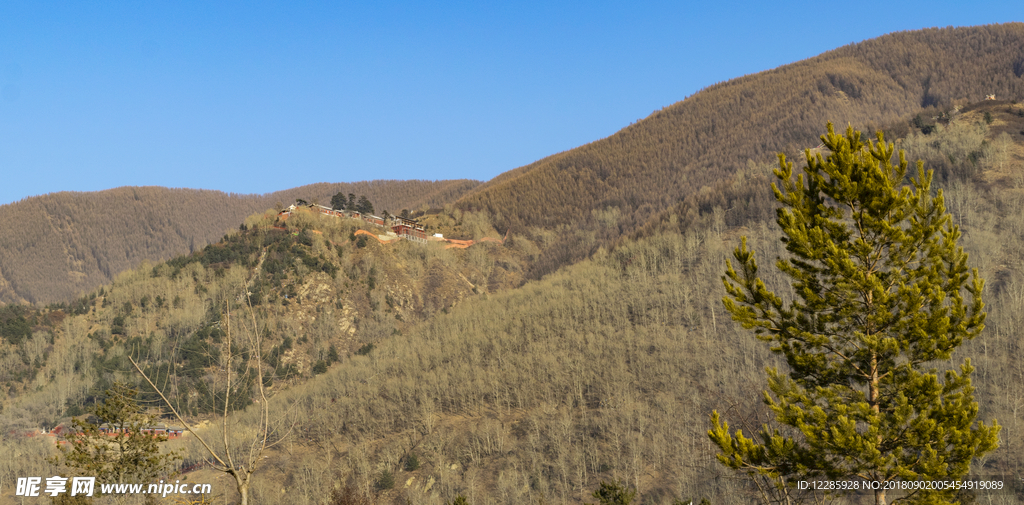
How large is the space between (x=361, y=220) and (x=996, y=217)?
397 ft

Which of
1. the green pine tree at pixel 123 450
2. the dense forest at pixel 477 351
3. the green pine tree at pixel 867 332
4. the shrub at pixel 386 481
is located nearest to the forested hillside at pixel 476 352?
the shrub at pixel 386 481

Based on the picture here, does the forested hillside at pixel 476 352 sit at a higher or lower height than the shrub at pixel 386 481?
higher

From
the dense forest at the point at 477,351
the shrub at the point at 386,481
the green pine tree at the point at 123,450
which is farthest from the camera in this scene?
the shrub at the point at 386,481

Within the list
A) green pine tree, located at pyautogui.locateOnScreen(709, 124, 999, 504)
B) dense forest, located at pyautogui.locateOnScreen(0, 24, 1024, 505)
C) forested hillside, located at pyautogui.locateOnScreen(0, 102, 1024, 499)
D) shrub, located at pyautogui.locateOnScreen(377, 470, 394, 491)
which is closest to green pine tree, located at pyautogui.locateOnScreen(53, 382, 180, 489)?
green pine tree, located at pyautogui.locateOnScreen(709, 124, 999, 504)

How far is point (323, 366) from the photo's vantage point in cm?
12362

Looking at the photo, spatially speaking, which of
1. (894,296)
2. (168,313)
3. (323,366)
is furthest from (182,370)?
(894,296)

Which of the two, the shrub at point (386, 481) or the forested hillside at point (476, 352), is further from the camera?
the shrub at point (386, 481)

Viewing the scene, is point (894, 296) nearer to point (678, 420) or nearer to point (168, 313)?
point (678, 420)

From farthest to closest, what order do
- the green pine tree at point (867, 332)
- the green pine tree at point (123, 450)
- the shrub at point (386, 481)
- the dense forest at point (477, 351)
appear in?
the shrub at point (386, 481)
the dense forest at point (477, 351)
the green pine tree at point (123, 450)
the green pine tree at point (867, 332)

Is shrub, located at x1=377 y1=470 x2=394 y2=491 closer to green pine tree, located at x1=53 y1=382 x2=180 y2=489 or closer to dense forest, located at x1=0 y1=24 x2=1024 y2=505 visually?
dense forest, located at x1=0 y1=24 x2=1024 y2=505

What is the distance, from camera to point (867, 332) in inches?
646

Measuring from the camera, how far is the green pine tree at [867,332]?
15.1m

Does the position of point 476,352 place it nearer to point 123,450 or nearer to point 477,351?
point 477,351

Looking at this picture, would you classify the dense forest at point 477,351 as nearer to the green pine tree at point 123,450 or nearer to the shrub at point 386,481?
the shrub at point 386,481
